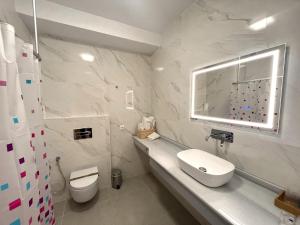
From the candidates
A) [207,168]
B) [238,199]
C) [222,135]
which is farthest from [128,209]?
[222,135]

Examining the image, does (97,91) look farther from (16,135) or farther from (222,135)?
(222,135)

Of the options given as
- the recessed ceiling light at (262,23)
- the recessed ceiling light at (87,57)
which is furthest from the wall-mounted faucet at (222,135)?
the recessed ceiling light at (87,57)

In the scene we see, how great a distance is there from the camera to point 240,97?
1180 millimetres

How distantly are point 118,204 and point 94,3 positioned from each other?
276 cm

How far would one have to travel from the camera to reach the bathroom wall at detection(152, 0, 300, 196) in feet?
2.83

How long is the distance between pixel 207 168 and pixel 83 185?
63.9 inches

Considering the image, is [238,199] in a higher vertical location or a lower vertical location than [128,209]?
higher

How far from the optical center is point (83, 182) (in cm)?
179

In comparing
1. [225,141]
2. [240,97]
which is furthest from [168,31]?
[225,141]

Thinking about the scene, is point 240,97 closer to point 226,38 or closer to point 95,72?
point 226,38

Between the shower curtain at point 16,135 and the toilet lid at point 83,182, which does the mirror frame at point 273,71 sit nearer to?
the shower curtain at point 16,135

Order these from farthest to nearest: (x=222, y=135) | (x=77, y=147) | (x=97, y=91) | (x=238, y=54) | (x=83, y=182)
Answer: (x=97, y=91) → (x=77, y=147) → (x=83, y=182) → (x=222, y=135) → (x=238, y=54)

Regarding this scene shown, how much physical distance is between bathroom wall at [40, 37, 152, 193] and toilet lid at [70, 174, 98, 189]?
32 centimetres

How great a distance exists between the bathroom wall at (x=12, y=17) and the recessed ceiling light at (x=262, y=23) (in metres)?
2.13
